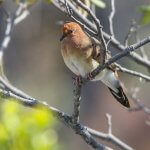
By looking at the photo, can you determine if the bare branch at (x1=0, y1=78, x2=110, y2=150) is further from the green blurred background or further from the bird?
the green blurred background

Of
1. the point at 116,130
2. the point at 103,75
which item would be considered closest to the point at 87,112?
the point at 116,130

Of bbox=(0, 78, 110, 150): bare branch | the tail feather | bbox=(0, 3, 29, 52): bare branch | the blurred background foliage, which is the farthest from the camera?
bbox=(0, 3, 29, 52): bare branch

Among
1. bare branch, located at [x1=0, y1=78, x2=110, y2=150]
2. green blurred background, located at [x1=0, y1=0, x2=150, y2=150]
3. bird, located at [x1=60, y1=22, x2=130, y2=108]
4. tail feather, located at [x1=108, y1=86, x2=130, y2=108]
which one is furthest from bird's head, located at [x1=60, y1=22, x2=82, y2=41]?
green blurred background, located at [x1=0, y1=0, x2=150, y2=150]

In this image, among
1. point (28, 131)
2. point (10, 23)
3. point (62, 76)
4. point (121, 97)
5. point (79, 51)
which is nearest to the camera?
point (28, 131)

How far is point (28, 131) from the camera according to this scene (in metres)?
1.84

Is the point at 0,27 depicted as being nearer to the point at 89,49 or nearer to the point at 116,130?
the point at 116,130

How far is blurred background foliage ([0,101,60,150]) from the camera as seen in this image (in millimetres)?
1819

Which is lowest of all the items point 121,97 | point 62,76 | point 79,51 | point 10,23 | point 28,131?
point 62,76

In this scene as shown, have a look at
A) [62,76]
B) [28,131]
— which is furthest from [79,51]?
[62,76]

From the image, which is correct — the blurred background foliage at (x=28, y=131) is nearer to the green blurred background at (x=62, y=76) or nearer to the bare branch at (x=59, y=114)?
the bare branch at (x=59, y=114)

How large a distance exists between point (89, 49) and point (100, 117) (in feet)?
26.8

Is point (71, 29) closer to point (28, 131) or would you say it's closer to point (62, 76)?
point (28, 131)

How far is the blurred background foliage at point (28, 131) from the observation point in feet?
5.97

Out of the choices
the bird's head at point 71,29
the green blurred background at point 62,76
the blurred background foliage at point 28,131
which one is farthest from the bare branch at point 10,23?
the green blurred background at point 62,76
